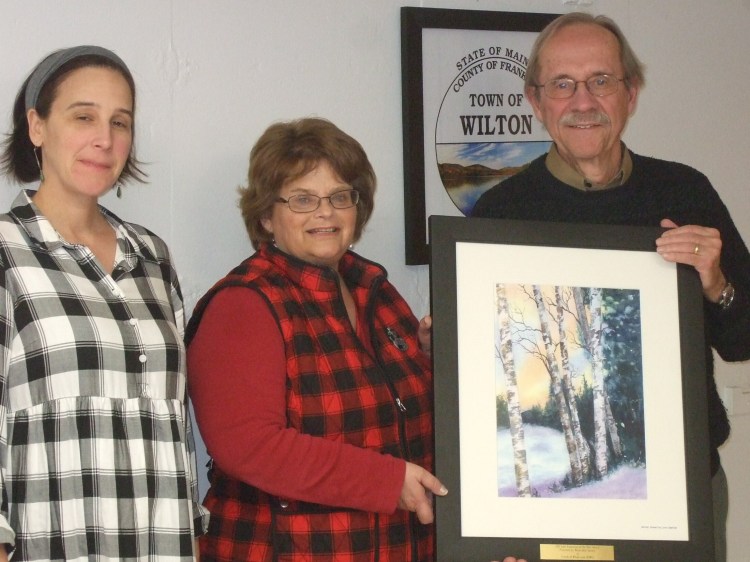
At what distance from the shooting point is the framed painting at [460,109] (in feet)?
7.63

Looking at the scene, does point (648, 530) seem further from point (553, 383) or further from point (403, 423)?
point (403, 423)

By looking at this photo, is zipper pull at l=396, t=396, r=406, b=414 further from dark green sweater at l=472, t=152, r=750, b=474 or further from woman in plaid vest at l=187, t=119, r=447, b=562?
dark green sweater at l=472, t=152, r=750, b=474

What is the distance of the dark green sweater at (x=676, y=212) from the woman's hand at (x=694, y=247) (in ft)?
0.39

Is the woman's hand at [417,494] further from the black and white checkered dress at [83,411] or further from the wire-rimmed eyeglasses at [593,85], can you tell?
the wire-rimmed eyeglasses at [593,85]

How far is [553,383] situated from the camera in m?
1.58

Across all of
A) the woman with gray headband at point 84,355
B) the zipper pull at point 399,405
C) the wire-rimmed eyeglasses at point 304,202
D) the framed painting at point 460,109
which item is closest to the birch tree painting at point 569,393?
the zipper pull at point 399,405

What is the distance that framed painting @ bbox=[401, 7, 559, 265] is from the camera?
232 cm

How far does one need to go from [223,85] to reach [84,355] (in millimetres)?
930

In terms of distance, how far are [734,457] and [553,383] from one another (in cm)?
140

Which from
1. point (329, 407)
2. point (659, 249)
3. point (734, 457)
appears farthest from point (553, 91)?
point (734, 457)

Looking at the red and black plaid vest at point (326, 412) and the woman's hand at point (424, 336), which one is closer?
the red and black plaid vest at point (326, 412)

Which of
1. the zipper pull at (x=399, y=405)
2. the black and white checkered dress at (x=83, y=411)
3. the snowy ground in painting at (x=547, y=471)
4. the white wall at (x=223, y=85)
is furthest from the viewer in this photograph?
the white wall at (x=223, y=85)

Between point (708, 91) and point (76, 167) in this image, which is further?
point (708, 91)

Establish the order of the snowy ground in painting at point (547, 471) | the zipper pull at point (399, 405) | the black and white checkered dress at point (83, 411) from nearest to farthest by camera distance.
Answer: the black and white checkered dress at point (83, 411)
the snowy ground in painting at point (547, 471)
the zipper pull at point (399, 405)
